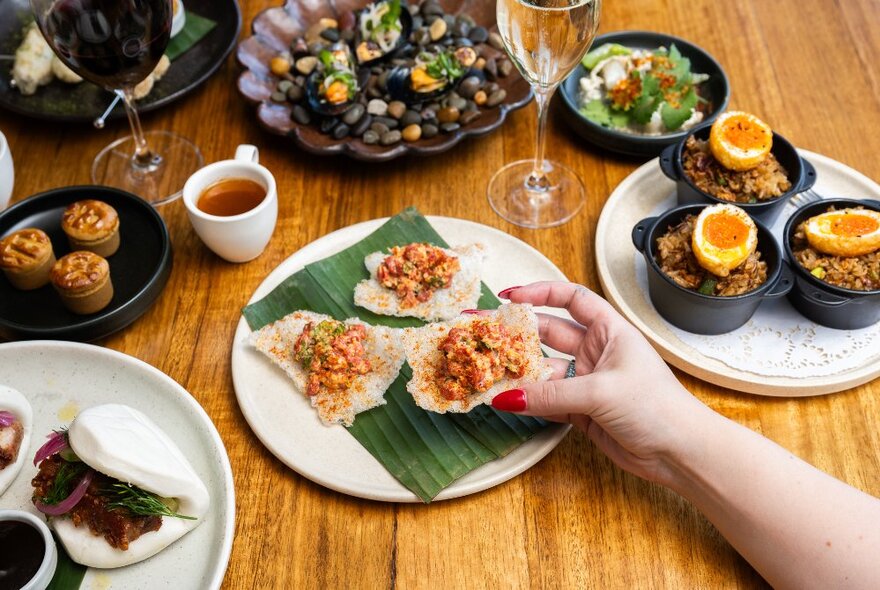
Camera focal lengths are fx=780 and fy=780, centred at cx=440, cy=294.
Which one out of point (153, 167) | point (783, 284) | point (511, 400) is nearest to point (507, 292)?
point (511, 400)

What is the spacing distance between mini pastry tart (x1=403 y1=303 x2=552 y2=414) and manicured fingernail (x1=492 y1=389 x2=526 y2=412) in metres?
0.04

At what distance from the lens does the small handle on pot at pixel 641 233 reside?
6.73 ft

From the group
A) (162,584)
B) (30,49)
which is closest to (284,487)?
(162,584)

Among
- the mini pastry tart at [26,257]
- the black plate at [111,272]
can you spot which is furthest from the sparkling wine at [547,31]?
the mini pastry tart at [26,257]

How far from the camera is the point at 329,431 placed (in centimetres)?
187

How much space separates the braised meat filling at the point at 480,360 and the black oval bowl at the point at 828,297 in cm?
79

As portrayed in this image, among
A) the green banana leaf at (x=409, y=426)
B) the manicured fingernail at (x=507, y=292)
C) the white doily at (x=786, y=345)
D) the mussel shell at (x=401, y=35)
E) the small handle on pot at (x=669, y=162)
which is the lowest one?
the white doily at (x=786, y=345)

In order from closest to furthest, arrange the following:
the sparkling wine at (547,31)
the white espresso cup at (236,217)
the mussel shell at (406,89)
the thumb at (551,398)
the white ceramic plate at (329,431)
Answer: the thumb at (551,398) < the white ceramic plate at (329,431) < the sparkling wine at (547,31) < the white espresso cup at (236,217) < the mussel shell at (406,89)

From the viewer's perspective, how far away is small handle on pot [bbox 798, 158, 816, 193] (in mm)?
2174

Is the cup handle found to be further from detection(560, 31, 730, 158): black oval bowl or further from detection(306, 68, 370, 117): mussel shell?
detection(560, 31, 730, 158): black oval bowl

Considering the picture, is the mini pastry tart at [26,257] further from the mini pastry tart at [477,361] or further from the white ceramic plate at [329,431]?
the mini pastry tart at [477,361]

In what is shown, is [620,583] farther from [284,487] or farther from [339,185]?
[339,185]

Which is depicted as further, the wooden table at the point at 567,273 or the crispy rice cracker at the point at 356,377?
the crispy rice cracker at the point at 356,377

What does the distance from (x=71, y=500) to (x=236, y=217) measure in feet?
2.71
